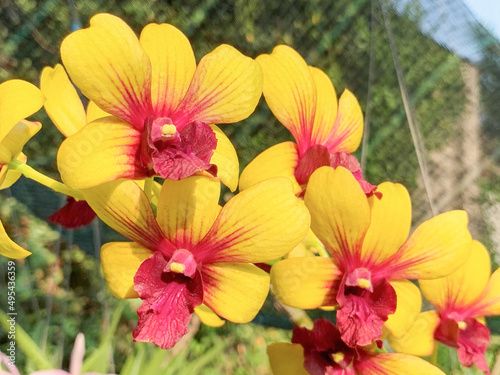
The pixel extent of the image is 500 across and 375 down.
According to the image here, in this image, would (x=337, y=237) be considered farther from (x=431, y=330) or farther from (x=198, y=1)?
(x=198, y=1)

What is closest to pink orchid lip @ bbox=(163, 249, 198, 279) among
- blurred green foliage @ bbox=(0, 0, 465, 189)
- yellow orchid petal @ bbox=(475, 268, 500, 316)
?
yellow orchid petal @ bbox=(475, 268, 500, 316)

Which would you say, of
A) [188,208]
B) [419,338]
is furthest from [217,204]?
[419,338]

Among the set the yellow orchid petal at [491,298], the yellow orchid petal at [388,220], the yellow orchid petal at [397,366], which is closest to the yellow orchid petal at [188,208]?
the yellow orchid petal at [388,220]

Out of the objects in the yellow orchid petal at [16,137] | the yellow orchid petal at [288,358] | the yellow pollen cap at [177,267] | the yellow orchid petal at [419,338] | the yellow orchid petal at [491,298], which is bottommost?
the yellow orchid petal at [288,358]

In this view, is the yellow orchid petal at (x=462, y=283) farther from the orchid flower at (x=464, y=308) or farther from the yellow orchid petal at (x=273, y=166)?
the yellow orchid petal at (x=273, y=166)

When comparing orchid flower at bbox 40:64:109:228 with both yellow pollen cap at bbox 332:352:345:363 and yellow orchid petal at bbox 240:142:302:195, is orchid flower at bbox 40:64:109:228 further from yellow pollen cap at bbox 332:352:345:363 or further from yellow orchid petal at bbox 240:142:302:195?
yellow pollen cap at bbox 332:352:345:363

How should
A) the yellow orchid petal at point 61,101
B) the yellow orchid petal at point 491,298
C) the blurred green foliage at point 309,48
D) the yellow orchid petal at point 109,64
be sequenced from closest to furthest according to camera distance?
the yellow orchid petal at point 109,64 < the yellow orchid petal at point 61,101 < the yellow orchid petal at point 491,298 < the blurred green foliage at point 309,48

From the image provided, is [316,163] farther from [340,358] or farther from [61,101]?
[61,101]
